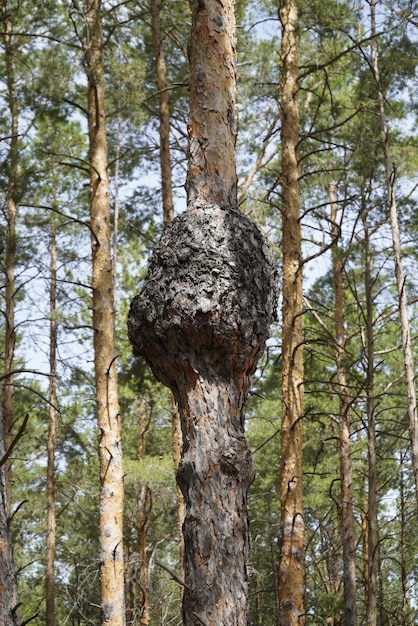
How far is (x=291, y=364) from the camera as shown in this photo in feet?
27.1

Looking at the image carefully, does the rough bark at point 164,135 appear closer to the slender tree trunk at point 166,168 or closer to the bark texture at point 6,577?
the slender tree trunk at point 166,168

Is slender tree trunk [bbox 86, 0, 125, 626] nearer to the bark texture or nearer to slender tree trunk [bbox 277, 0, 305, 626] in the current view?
slender tree trunk [bbox 277, 0, 305, 626]

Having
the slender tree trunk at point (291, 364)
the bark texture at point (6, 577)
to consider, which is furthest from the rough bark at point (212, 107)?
the slender tree trunk at point (291, 364)

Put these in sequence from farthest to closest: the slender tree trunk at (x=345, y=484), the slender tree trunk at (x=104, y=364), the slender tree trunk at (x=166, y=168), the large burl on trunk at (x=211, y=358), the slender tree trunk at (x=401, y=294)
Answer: the slender tree trunk at (x=345, y=484) < the slender tree trunk at (x=166, y=168) < the slender tree trunk at (x=401, y=294) < the slender tree trunk at (x=104, y=364) < the large burl on trunk at (x=211, y=358)

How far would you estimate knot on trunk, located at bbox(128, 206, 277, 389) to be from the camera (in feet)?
11.4

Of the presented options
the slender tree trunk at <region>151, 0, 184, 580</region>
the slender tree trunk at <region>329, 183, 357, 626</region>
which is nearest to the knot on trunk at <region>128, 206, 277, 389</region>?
the slender tree trunk at <region>151, 0, 184, 580</region>

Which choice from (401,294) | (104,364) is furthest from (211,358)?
(401,294)

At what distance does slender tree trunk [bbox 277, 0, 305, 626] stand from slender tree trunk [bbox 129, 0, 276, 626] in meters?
4.21

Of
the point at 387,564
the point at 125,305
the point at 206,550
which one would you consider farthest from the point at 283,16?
the point at 387,564

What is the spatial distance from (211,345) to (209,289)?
24 centimetres

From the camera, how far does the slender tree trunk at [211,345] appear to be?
3.19 meters

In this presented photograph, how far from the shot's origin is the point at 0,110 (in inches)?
588

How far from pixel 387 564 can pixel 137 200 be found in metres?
12.7

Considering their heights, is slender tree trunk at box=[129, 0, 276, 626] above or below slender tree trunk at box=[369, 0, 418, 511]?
below
